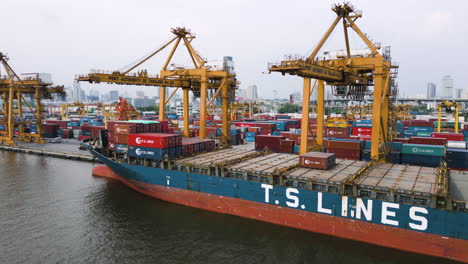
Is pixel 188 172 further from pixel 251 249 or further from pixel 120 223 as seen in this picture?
pixel 251 249

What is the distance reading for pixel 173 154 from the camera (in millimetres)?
28578

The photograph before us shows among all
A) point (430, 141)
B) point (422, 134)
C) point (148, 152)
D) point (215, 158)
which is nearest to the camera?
point (148, 152)

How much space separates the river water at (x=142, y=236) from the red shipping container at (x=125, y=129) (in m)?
6.43

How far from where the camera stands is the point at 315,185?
69.6 ft

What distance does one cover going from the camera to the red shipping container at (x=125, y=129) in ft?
97.5

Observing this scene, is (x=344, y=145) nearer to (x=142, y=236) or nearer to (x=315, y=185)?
(x=315, y=185)

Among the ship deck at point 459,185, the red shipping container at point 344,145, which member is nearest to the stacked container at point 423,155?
the ship deck at point 459,185

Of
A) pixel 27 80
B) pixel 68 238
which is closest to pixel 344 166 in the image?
pixel 68 238

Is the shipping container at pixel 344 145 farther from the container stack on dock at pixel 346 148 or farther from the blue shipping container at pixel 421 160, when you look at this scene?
the blue shipping container at pixel 421 160

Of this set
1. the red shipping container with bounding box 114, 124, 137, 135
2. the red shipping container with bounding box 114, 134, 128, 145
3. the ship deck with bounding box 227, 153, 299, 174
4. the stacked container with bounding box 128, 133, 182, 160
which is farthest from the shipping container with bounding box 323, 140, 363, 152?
the red shipping container with bounding box 114, 134, 128, 145

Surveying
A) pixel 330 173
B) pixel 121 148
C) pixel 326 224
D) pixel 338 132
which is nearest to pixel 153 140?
pixel 121 148

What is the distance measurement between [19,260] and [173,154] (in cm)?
1402

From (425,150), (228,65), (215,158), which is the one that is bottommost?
(215,158)

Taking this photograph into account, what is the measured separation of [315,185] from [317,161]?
3689 millimetres
